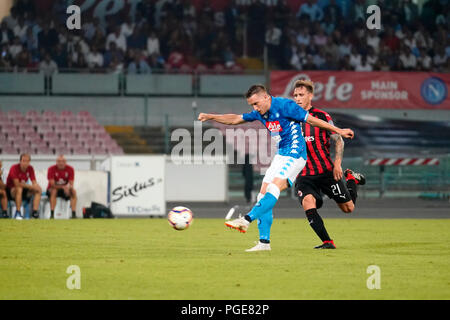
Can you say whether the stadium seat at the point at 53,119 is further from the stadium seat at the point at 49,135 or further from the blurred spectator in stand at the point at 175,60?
the blurred spectator in stand at the point at 175,60

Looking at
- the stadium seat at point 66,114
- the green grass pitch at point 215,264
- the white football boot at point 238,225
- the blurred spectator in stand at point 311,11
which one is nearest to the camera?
the green grass pitch at point 215,264

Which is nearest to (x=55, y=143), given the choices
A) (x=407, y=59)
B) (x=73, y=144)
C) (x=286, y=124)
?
(x=73, y=144)

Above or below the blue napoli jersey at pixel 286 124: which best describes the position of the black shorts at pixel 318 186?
below

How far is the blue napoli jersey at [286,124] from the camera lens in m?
10.4

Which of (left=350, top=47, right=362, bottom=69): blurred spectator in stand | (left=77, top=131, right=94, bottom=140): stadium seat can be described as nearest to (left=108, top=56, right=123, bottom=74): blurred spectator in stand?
(left=77, top=131, right=94, bottom=140): stadium seat

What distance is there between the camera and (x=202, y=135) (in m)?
30.7

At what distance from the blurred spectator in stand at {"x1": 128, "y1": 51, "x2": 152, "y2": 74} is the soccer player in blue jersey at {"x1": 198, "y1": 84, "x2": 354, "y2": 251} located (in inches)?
802

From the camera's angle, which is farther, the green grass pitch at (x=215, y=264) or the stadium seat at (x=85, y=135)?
the stadium seat at (x=85, y=135)

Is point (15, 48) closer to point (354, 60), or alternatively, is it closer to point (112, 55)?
point (112, 55)

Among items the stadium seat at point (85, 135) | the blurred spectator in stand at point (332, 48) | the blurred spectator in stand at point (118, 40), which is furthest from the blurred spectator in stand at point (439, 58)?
the stadium seat at point (85, 135)

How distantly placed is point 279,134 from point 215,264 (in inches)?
89.0

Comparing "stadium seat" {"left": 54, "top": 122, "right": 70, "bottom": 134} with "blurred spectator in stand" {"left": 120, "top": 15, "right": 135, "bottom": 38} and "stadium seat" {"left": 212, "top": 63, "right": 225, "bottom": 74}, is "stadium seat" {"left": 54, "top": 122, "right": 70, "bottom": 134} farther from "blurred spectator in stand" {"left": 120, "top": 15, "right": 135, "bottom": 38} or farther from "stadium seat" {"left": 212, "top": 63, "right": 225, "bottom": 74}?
"stadium seat" {"left": 212, "top": 63, "right": 225, "bottom": 74}

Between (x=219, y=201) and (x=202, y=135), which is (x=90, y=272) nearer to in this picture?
(x=219, y=201)

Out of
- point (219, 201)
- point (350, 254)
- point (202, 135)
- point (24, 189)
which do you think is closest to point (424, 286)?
point (350, 254)
